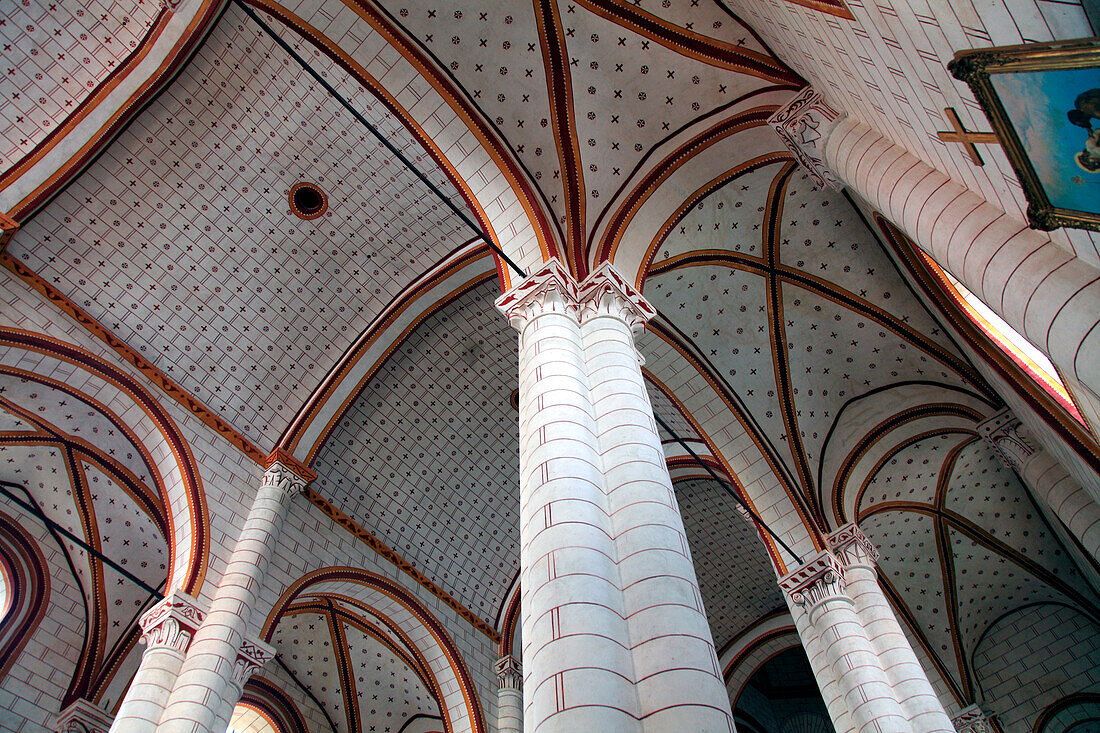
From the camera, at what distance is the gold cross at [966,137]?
12.5ft

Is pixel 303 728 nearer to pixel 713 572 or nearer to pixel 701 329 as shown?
pixel 713 572

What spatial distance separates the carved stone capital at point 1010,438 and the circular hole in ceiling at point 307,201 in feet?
28.2

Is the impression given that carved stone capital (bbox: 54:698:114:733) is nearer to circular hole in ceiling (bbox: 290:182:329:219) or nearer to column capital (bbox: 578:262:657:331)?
circular hole in ceiling (bbox: 290:182:329:219)

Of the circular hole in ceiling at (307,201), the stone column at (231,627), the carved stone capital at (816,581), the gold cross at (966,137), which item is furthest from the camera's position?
the circular hole in ceiling at (307,201)

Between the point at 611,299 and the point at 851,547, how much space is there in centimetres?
467

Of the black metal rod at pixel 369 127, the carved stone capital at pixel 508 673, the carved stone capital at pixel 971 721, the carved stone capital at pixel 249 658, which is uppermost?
the black metal rod at pixel 369 127

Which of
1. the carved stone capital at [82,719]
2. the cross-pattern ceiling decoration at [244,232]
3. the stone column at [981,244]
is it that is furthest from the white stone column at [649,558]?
the carved stone capital at [82,719]

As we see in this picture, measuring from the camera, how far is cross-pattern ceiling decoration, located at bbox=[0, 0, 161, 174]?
7.79 m

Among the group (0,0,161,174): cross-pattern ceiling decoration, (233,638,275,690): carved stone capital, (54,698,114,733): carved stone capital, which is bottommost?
(233,638,275,690): carved stone capital

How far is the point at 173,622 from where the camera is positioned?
6.94 meters

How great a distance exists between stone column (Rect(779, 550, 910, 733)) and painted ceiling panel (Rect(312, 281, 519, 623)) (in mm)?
4806

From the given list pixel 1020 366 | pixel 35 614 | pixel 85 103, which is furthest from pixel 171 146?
pixel 1020 366

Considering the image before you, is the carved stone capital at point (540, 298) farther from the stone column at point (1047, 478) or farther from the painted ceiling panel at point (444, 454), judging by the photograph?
the stone column at point (1047, 478)

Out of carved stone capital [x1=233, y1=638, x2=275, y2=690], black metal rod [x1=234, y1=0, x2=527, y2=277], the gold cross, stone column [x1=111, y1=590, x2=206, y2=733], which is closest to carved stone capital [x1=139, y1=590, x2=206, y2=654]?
stone column [x1=111, y1=590, x2=206, y2=733]
